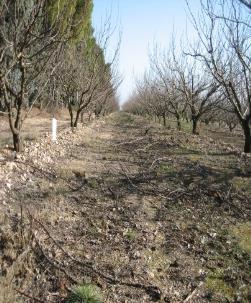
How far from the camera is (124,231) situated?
4.82 meters

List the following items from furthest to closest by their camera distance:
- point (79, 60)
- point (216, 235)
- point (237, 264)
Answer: point (79, 60), point (216, 235), point (237, 264)

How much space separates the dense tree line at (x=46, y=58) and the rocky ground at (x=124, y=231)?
166 centimetres

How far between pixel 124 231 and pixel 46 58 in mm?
6194

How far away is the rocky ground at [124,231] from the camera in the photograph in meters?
3.68

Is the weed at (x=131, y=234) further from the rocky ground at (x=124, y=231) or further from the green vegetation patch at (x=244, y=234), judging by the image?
the green vegetation patch at (x=244, y=234)

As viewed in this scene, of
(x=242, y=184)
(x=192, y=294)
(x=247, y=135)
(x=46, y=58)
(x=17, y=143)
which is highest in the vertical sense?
(x=46, y=58)

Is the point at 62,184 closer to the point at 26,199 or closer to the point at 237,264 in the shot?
the point at 26,199

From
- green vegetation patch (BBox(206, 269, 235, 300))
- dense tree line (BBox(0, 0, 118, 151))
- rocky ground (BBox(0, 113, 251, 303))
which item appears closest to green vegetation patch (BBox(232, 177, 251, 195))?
rocky ground (BBox(0, 113, 251, 303))

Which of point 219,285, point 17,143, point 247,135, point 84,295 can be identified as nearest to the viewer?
point 84,295

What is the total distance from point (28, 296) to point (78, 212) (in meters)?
2.10

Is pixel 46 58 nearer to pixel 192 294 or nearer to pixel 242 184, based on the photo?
pixel 242 184

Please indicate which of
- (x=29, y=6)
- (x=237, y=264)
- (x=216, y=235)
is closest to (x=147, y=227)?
(x=216, y=235)

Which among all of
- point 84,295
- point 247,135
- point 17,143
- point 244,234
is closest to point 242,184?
point 244,234

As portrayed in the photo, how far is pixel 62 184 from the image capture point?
6492 millimetres
